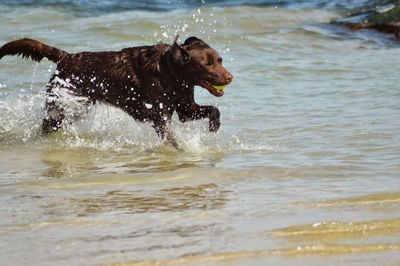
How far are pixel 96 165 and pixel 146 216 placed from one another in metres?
1.85

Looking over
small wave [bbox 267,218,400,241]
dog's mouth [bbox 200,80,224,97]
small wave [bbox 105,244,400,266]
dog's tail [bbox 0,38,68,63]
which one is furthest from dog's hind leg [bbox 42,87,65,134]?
small wave [bbox 105,244,400,266]

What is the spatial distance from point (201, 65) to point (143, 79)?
1.74ft

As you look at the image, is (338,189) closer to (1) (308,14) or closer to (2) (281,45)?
(2) (281,45)

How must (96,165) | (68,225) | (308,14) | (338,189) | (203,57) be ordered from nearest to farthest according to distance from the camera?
1. (68,225)
2. (338,189)
3. (96,165)
4. (203,57)
5. (308,14)

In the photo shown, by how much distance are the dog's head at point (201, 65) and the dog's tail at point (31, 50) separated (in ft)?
3.64

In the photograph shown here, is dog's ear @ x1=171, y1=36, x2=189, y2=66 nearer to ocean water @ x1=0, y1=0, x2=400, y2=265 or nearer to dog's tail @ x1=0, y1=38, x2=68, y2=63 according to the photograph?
ocean water @ x1=0, y1=0, x2=400, y2=265

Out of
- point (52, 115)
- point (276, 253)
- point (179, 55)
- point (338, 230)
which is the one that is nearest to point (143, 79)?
point (179, 55)

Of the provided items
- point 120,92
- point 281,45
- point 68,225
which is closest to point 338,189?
point 68,225

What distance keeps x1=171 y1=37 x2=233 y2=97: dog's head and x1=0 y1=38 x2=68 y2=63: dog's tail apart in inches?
43.7

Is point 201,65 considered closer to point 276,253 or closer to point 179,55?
point 179,55

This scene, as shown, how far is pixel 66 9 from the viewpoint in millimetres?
16969

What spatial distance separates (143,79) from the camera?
7.70m

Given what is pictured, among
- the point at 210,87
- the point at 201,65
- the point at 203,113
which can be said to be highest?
the point at 201,65

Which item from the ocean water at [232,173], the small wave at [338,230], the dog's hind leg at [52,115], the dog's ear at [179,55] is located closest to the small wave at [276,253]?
the ocean water at [232,173]
